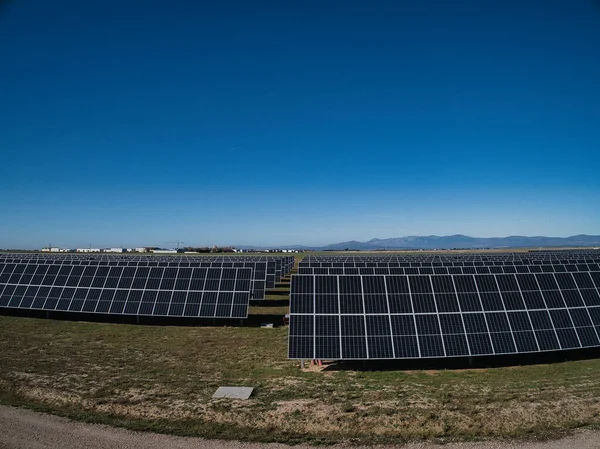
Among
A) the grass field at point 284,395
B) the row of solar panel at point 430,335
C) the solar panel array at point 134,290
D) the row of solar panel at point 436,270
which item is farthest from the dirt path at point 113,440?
the row of solar panel at point 436,270

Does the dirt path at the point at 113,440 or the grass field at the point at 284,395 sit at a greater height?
the grass field at the point at 284,395

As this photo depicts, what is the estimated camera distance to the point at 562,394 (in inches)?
442

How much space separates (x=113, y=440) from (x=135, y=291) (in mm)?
16547

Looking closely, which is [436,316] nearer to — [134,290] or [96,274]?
[134,290]

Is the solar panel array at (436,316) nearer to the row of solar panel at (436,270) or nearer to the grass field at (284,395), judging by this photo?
the grass field at (284,395)

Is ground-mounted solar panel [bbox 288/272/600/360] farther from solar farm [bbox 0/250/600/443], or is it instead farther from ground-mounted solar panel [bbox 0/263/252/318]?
ground-mounted solar panel [bbox 0/263/252/318]

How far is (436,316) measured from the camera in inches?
594

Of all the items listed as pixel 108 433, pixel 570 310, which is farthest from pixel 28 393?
pixel 570 310

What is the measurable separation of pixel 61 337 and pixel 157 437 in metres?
13.9

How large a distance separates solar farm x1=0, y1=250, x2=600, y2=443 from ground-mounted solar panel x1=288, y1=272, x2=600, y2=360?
0.05 meters

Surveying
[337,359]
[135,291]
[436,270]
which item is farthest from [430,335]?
[135,291]

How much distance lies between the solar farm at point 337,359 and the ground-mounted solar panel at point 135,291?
143 millimetres

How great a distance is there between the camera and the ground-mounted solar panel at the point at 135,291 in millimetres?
22500

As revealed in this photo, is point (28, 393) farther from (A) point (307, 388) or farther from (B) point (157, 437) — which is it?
(A) point (307, 388)
